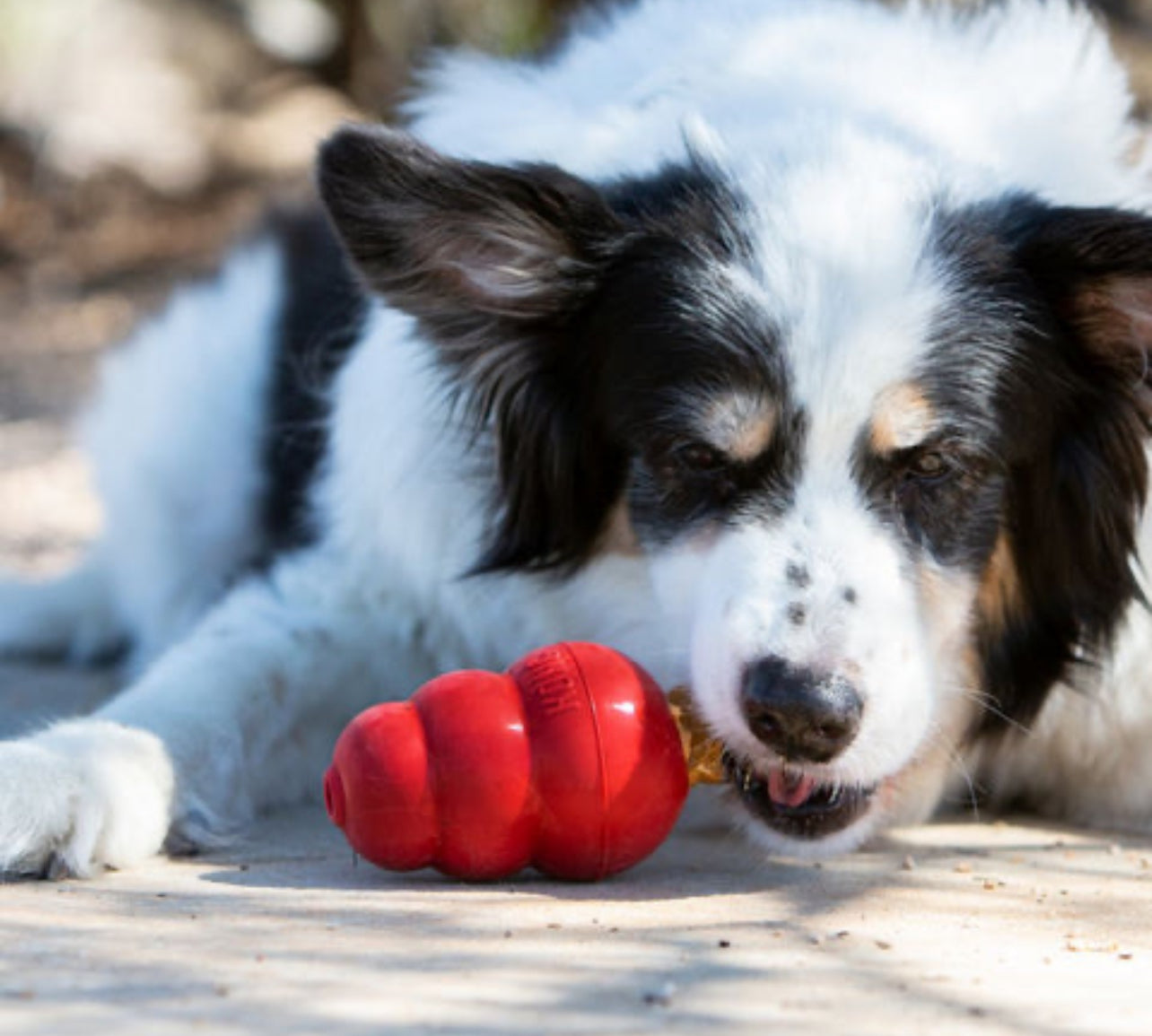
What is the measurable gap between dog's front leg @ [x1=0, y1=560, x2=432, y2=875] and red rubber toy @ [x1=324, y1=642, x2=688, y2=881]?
45cm

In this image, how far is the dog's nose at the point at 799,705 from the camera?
3.15 metres

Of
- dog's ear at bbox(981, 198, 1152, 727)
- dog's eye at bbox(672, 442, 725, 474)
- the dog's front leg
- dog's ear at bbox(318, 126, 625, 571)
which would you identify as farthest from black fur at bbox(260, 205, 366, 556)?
dog's ear at bbox(981, 198, 1152, 727)

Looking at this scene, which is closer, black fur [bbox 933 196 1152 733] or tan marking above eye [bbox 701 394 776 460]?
tan marking above eye [bbox 701 394 776 460]

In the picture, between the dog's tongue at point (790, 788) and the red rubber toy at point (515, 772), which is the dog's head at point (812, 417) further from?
the red rubber toy at point (515, 772)

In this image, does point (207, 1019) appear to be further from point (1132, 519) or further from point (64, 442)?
point (64, 442)

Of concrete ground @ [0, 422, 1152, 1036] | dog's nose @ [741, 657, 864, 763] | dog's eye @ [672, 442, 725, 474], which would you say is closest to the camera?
concrete ground @ [0, 422, 1152, 1036]

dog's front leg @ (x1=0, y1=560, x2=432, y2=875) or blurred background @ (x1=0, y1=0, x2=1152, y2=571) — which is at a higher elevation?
blurred background @ (x1=0, y1=0, x2=1152, y2=571)

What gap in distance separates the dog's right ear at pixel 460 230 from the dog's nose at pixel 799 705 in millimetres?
1005

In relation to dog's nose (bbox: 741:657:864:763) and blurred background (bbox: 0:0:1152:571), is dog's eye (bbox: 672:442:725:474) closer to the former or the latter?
dog's nose (bbox: 741:657:864:763)

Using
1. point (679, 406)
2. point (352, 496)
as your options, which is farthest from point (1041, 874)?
point (352, 496)

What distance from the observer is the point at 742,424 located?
354cm

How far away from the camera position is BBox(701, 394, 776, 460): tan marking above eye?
351cm

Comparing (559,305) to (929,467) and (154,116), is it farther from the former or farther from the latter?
(154,116)

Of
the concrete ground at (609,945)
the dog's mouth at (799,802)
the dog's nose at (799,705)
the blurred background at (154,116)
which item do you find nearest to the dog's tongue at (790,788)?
the dog's mouth at (799,802)
